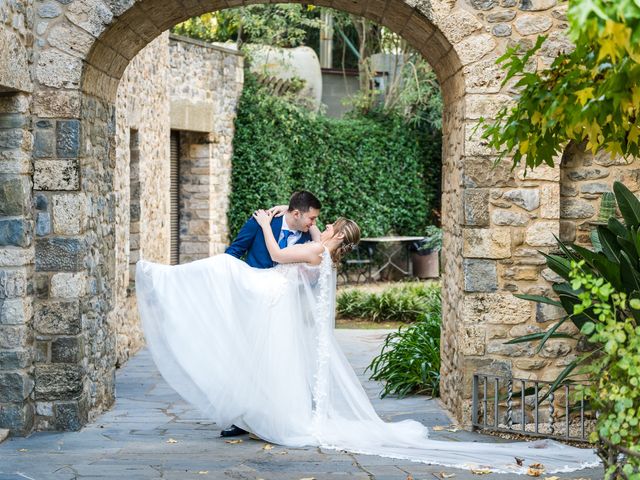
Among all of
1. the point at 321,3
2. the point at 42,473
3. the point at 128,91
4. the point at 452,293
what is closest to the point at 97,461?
the point at 42,473

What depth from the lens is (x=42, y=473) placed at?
5383mm

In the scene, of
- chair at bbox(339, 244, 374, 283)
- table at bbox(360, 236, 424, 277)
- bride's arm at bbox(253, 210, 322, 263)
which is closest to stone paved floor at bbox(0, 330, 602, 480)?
bride's arm at bbox(253, 210, 322, 263)

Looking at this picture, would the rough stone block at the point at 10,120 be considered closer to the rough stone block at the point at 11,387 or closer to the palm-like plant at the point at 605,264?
the rough stone block at the point at 11,387

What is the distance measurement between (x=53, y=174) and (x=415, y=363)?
3.32 meters

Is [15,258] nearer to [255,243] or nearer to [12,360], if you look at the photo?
[12,360]

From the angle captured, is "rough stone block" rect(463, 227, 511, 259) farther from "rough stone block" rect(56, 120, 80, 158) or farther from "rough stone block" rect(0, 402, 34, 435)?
"rough stone block" rect(0, 402, 34, 435)

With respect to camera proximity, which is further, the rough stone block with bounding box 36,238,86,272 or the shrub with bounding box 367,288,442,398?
the shrub with bounding box 367,288,442,398

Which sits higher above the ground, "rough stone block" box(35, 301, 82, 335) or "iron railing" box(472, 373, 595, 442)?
"rough stone block" box(35, 301, 82, 335)

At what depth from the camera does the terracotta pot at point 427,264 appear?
17.3m

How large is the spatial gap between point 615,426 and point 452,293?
139 inches

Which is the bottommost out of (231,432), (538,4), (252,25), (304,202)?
(231,432)

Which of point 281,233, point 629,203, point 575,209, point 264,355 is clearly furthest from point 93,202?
point 629,203

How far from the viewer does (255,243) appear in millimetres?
6695

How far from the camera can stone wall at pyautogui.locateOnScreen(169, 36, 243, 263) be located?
13.6m
